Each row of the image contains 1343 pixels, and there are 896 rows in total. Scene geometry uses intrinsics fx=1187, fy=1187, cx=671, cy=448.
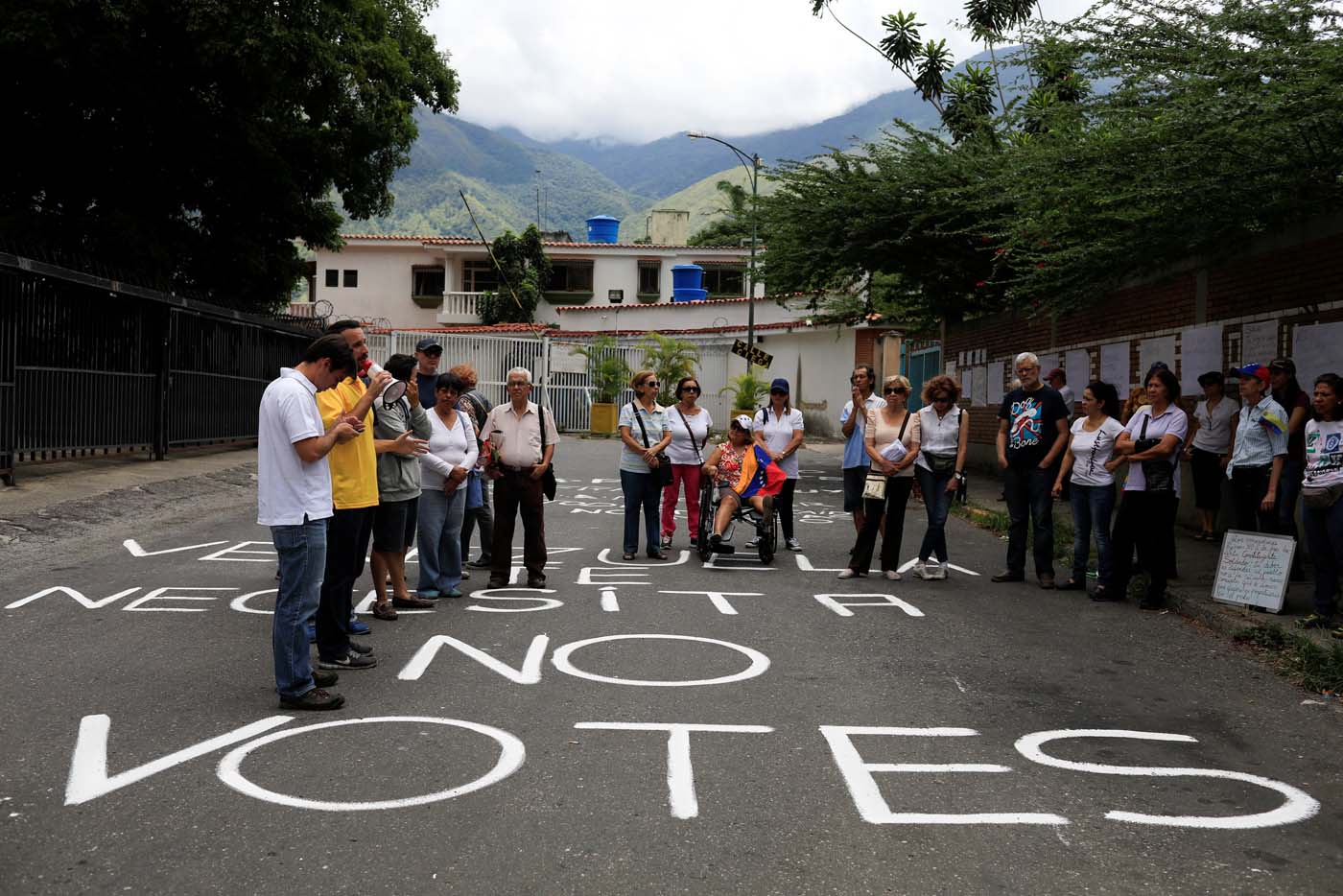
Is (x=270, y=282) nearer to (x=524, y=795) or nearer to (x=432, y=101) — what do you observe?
(x=432, y=101)

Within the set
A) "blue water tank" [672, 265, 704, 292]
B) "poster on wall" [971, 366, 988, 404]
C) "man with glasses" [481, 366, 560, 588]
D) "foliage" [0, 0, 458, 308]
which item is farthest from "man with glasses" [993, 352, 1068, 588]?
"blue water tank" [672, 265, 704, 292]

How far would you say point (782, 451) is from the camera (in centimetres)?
1164

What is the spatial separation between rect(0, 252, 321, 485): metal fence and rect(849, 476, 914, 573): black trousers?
9203 mm

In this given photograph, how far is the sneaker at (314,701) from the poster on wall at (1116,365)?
37.4 ft

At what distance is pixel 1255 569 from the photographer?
843 centimetres

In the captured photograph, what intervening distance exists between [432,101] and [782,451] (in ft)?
A: 57.1

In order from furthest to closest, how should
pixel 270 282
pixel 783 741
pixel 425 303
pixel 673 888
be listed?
pixel 425 303 < pixel 270 282 < pixel 783 741 < pixel 673 888

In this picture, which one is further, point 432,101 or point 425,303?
point 425,303

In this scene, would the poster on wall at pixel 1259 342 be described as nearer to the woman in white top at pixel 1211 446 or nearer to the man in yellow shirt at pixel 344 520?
the woman in white top at pixel 1211 446

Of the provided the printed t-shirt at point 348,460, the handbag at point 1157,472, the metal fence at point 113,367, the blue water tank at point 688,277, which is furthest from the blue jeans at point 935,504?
the blue water tank at point 688,277

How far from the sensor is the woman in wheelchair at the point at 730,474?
36.0ft

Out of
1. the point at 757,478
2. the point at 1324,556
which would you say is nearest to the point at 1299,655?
the point at 1324,556

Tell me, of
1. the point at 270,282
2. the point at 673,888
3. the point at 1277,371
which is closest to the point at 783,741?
the point at 673,888

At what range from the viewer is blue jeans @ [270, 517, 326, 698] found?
5.60m
